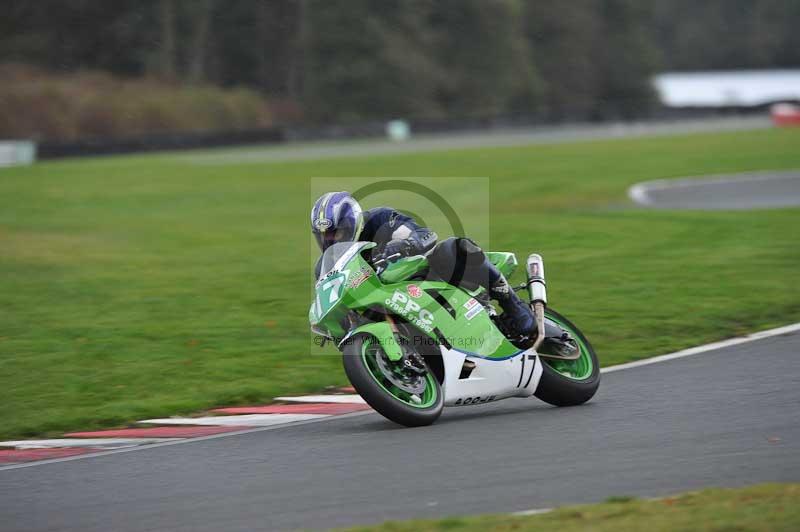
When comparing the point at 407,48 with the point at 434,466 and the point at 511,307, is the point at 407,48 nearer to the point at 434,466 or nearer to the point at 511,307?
the point at 511,307

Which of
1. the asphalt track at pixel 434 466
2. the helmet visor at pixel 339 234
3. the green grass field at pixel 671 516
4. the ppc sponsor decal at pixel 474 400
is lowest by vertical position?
the asphalt track at pixel 434 466

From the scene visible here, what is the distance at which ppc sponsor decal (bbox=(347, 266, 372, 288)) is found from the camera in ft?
22.8

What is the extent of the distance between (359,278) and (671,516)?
2.63m

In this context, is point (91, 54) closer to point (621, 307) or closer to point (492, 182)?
point (492, 182)

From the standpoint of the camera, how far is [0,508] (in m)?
6.07

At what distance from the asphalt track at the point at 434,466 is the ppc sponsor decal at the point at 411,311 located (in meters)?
0.68

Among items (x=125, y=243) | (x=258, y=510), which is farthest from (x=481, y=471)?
(x=125, y=243)

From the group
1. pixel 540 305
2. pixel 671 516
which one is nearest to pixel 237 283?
pixel 540 305

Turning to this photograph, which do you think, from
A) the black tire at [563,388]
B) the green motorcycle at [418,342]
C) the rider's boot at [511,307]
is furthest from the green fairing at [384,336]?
the black tire at [563,388]

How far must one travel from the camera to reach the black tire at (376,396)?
6738 mm

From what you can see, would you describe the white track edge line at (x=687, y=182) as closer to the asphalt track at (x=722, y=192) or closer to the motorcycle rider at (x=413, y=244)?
the asphalt track at (x=722, y=192)

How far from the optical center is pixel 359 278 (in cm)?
697

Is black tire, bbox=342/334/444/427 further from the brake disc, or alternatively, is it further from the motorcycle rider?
the motorcycle rider

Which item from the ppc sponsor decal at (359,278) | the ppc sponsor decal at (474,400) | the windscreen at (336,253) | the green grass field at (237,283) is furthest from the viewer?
the green grass field at (237,283)
